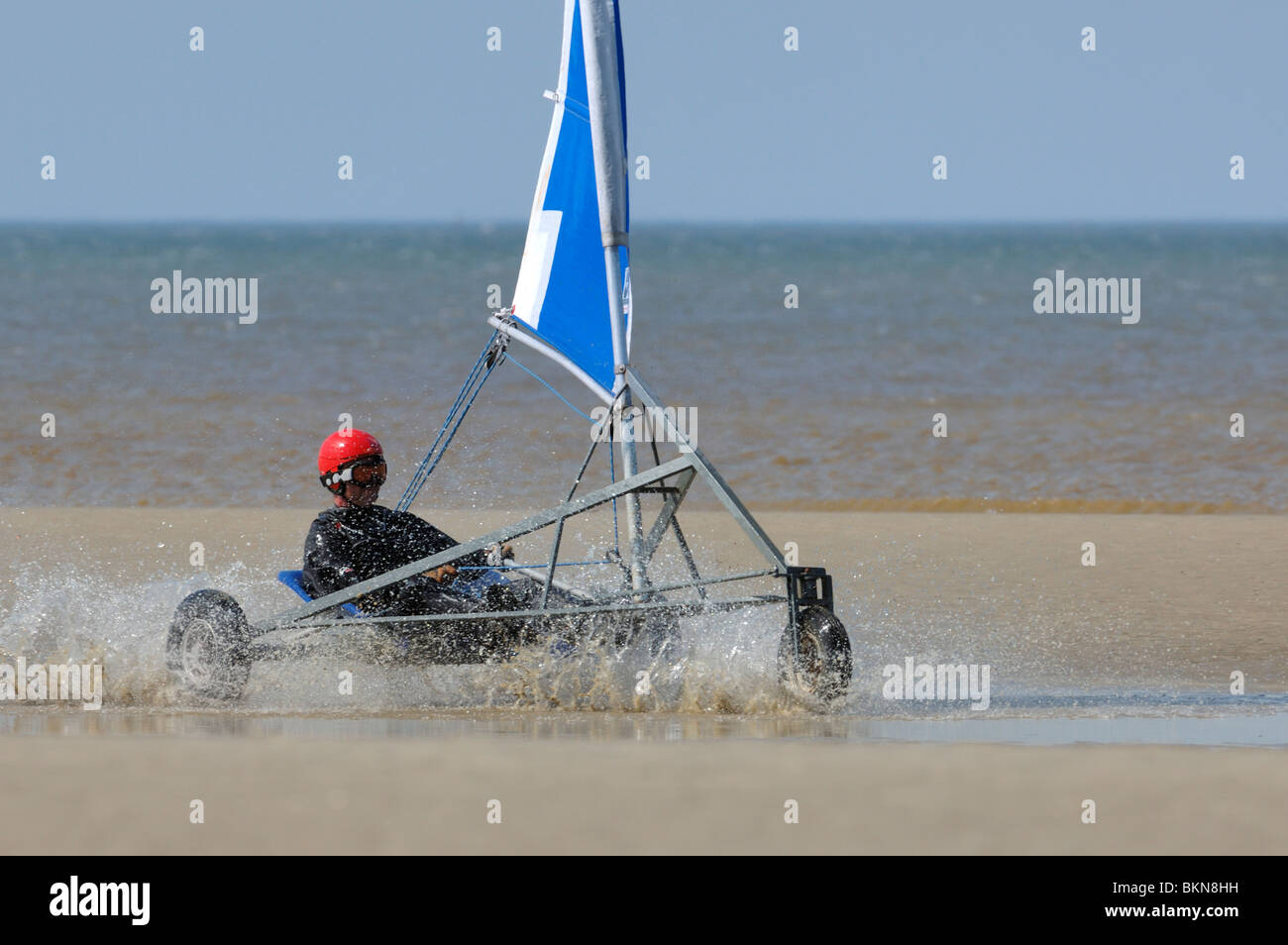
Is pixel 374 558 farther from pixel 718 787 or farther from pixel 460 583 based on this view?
pixel 718 787

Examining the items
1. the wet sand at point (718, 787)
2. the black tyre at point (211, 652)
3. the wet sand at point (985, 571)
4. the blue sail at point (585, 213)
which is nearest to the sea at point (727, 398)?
the blue sail at point (585, 213)

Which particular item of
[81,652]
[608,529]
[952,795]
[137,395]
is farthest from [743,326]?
[952,795]

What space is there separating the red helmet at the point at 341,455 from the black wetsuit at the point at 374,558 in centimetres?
15

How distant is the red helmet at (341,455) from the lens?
8844 mm

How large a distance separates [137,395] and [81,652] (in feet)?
48.3

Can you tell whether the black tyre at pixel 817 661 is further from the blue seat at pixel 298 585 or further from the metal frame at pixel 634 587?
the blue seat at pixel 298 585

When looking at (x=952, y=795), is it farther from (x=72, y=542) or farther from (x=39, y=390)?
(x=39, y=390)

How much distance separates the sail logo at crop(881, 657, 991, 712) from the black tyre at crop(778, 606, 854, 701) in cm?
52

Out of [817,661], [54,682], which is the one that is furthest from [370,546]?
[817,661]

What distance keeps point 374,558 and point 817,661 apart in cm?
207

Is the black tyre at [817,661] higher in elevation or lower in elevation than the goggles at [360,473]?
lower

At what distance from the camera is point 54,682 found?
883 centimetres

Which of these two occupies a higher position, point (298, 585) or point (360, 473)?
point (360, 473)

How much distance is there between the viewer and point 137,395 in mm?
23422
